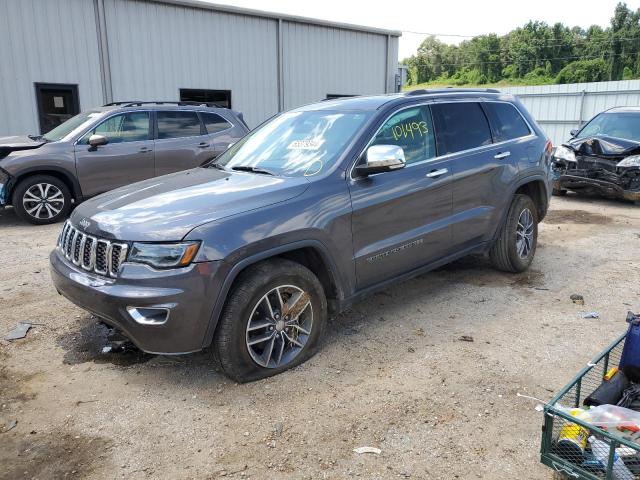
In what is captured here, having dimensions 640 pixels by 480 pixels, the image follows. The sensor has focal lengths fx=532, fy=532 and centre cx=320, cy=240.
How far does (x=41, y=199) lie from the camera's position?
8.16m

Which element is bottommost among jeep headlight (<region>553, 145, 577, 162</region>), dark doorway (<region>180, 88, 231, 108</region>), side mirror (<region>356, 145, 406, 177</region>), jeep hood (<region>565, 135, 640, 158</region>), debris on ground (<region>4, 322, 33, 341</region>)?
debris on ground (<region>4, 322, 33, 341</region>)

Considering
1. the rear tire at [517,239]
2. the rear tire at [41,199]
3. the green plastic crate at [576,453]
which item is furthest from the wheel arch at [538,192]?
the rear tire at [41,199]

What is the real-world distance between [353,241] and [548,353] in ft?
5.33

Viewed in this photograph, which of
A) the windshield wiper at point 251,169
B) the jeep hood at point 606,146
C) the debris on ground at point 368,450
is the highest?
the windshield wiper at point 251,169

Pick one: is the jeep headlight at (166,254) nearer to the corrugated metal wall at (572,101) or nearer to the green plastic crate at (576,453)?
the green plastic crate at (576,453)

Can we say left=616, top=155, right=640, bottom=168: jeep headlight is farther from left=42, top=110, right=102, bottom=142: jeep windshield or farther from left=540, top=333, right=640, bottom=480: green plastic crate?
left=42, top=110, right=102, bottom=142: jeep windshield

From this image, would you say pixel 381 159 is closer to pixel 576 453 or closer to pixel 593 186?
pixel 576 453

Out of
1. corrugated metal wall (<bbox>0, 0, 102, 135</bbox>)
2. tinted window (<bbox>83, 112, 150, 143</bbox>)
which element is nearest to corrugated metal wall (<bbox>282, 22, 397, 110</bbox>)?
corrugated metal wall (<bbox>0, 0, 102, 135</bbox>)

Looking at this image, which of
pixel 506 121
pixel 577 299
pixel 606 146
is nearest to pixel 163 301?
pixel 577 299

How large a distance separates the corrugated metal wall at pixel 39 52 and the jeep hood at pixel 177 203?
9468 millimetres

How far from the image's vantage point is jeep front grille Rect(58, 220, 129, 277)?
125 inches

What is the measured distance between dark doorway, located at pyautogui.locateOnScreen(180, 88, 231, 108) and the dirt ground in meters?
9.74

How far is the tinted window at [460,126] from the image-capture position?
4.59 m

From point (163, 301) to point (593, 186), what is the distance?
8.92m
